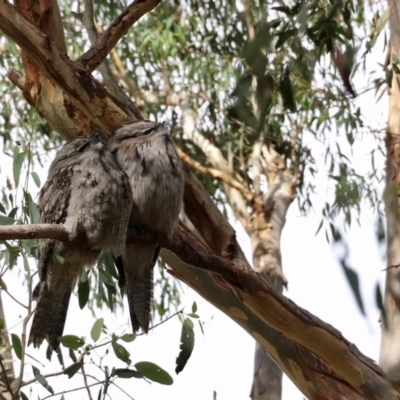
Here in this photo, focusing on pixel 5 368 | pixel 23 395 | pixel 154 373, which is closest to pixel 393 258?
pixel 154 373

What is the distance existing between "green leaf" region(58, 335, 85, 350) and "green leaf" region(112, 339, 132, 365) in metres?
0.12

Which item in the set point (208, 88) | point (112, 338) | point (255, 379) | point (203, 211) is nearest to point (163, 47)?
point (208, 88)

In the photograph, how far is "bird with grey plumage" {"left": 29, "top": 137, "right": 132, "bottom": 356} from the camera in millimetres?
3094

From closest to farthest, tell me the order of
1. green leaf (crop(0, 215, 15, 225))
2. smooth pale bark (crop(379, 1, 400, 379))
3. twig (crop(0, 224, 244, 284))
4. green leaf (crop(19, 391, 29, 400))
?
twig (crop(0, 224, 244, 284))
green leaf (crop(19, 391, 29, 400))
green leaf (crop(0, 215, 15, 225))
smooth pale bark (crop(379, 1, 400, 379))

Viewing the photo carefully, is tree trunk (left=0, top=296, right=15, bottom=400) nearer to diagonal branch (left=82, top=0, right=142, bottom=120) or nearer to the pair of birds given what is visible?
the pair of birds

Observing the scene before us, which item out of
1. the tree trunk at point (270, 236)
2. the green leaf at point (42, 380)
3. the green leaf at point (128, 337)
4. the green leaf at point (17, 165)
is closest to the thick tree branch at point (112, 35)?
the green leaf at point (17, 165)

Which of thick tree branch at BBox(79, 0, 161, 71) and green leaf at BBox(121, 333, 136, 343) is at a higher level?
thick tree branch at BBox(79, 0, 161, 71)

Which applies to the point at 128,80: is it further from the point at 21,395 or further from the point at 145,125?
the point at 21,395

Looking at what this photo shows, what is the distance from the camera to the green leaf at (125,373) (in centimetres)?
280

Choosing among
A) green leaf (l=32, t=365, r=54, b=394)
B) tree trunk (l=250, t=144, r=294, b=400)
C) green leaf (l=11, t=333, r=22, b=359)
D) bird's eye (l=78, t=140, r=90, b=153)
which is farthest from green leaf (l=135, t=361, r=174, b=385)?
tree trunk (l=250, t=144, r=294, b=400)

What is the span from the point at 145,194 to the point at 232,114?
1.56m

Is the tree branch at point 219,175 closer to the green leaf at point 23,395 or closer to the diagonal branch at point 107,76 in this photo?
the diagonal branch at point 107,76

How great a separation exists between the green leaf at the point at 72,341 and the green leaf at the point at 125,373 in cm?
14


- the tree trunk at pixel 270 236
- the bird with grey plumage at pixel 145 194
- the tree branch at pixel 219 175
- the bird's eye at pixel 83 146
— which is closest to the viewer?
the bird's eye at pixel 83 146
